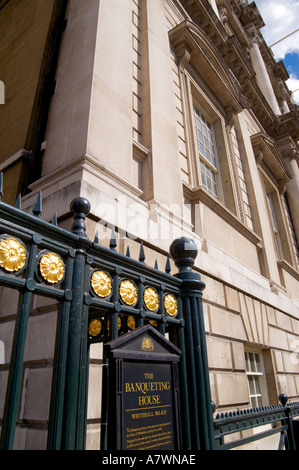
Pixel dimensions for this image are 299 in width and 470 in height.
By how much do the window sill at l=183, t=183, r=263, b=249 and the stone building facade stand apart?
3 cm

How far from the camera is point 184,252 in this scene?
2889mm

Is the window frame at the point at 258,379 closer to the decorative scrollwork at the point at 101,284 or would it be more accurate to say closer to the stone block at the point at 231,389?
the stone block at the point at 231,389

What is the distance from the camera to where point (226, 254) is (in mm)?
7176

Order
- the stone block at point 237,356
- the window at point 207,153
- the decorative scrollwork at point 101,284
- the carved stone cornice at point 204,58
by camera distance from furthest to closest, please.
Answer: the window at point 207,153
the carved stone cornice at point 204,58
the stone block at point 237,356
the decorative scrollwork at point 101,284

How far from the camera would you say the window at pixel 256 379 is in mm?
7125

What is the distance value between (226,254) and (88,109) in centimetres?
426

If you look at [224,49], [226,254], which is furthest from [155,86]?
[224,49]

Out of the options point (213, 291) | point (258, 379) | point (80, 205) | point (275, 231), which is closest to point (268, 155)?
point (275, 231)

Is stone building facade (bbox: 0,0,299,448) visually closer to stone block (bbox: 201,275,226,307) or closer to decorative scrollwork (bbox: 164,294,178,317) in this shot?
stone block (bbox: 201,275,226,307)

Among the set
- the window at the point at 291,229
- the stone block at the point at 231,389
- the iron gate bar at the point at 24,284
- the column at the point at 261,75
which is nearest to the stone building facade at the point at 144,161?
the stone block at the point at 231,389

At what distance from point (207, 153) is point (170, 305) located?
7660 millimetres

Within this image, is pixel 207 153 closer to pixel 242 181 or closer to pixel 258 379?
pixel 242 181

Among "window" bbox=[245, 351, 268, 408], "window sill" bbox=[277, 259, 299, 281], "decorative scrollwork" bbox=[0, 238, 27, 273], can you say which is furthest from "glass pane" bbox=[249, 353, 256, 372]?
"decorative scrollwork" bbox=[0, 238, 27, 273]

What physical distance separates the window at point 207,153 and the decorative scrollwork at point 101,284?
22.7 feet
